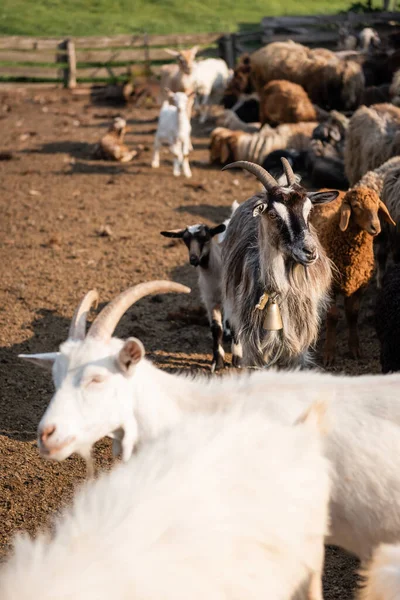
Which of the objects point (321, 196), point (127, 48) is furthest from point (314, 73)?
point (321, 196)

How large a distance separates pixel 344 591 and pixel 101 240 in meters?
6.10

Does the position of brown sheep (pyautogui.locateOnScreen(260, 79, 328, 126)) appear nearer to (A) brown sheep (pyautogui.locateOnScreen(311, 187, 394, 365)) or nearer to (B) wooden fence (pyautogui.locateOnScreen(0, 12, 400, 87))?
(B) wooden fence (pyautogui.locateOnScreen(0, 12, 400, 87))

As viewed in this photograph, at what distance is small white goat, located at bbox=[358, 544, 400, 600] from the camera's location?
214 centimetres

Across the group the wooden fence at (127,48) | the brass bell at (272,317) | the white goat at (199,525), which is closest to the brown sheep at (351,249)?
the brass bell at (272,317)

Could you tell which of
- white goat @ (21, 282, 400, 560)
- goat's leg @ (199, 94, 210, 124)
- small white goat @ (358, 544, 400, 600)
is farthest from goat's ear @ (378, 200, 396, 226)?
goat's leg @ (199, 94, 210, 124)

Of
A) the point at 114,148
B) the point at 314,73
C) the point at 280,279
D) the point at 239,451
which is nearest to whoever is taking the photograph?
the point at 239,451

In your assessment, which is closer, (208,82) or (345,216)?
(345,216)

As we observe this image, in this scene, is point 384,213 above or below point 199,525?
below

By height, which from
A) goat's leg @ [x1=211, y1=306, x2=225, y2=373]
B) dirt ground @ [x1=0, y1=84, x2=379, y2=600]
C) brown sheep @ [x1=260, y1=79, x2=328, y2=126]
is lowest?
dirt ground @ [x1=0, y1=84, x2=379, y2=600]

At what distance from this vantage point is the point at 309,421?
2895mm

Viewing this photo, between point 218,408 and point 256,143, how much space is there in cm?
983

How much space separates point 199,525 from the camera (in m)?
2.41

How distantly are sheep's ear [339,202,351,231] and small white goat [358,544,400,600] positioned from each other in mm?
3998

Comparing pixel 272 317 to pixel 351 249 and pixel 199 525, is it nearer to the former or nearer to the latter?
pixel 351 249
